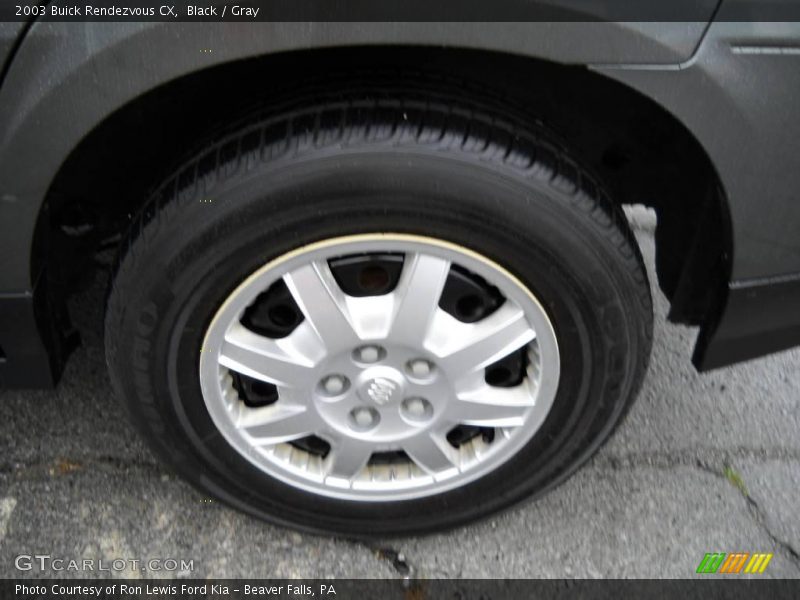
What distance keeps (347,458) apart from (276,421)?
194 mm

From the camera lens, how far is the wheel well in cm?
159

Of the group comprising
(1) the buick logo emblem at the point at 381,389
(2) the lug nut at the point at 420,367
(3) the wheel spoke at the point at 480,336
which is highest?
(3) the wheel spoke at the point at 480,336

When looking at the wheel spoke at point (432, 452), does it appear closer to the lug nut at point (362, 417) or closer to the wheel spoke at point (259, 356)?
the lug nut at point (362, 417)

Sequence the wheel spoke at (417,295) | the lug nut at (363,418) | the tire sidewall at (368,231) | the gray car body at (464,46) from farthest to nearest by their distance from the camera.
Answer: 1. the lug nut at (363,418)
2. the wheel spoke at (417,295)
3. the tire sidewall at (368,231)
4. the gray car body at (464,46)

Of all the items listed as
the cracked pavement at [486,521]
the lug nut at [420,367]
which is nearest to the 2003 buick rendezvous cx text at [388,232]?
the lug nut at [420,367]

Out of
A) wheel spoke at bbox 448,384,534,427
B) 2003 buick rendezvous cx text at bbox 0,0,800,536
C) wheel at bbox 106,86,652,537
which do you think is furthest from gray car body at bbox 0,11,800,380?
wheel spoke at bbox 448,384,534,427

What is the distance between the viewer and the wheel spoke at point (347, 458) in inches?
71.4

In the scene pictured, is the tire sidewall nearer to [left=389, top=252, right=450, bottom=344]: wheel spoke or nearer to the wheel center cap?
[left=389, top=252, right=450, bottom=344]: wheel spoke

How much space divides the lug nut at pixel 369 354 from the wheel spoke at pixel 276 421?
0.18 m

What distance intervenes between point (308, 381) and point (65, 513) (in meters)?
0.82

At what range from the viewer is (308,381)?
170 centimetres

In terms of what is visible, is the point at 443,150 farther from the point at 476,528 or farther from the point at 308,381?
the point at 476,528

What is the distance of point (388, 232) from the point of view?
151cm

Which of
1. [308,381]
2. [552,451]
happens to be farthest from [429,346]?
[552,451]
